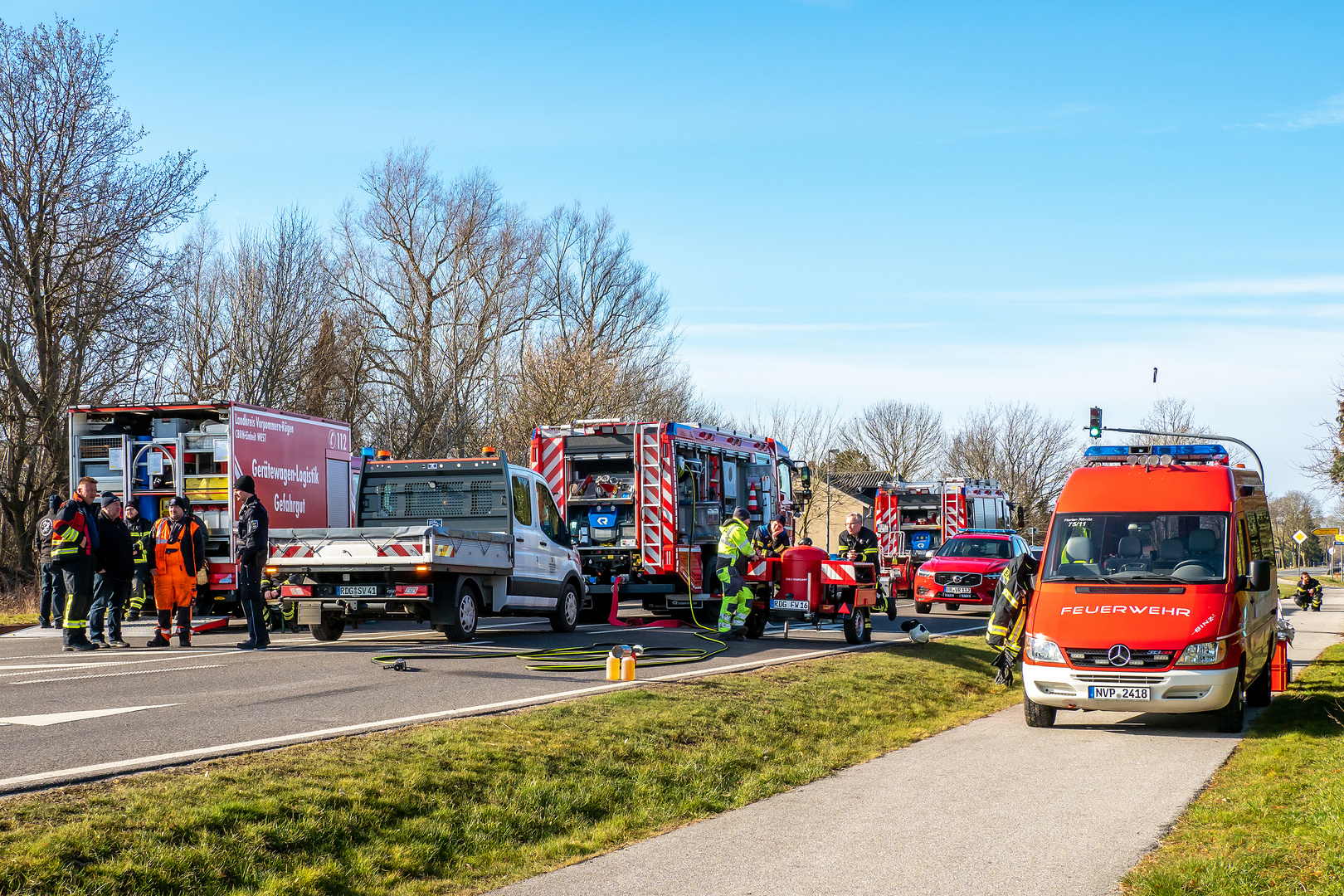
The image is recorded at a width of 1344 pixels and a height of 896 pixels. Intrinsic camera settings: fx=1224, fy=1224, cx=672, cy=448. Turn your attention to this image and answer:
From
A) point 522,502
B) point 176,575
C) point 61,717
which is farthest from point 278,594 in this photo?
point 61,717

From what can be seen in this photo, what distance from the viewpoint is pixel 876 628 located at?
2034 cm

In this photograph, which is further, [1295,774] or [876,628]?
[876,628]

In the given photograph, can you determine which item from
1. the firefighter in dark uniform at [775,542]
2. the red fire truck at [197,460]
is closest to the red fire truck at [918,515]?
the firefighter in dark uniform at [775,542]

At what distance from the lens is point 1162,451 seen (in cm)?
1308

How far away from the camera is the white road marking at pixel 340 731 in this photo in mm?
6781

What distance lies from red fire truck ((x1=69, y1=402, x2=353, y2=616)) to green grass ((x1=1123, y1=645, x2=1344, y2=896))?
13348 millimetres

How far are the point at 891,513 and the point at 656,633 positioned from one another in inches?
646

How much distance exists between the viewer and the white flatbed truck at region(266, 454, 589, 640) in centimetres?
1476

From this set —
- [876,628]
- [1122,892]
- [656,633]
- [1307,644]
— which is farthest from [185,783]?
[1307,644]

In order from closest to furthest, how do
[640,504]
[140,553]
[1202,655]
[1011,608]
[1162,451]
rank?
→ [1202,655], [1011,608], [1162,451], [140,553], [640,504]

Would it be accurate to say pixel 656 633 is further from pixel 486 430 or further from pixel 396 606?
pixel 486 430

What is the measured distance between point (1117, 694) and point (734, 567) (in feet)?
22.8

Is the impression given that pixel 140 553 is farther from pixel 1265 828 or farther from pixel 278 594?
pixel 1265 828

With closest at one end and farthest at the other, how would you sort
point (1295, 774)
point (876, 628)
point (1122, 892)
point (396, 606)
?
point (1122, 892) < point (1295, 774) < point (396, 606) < point (876, 628)
